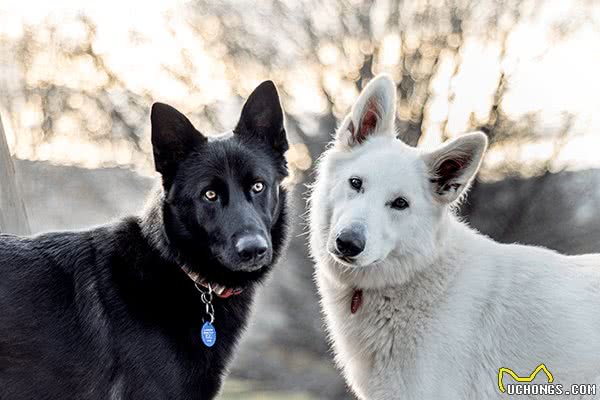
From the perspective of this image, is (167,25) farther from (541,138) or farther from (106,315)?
(106,315)

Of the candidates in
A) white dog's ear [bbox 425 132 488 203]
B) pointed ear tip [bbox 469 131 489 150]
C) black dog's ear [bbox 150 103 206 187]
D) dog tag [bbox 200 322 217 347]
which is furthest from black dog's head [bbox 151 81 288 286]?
pointed ear tip [bbox 469 131 489 150]

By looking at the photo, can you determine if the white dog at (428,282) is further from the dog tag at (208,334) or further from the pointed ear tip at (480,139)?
the dog tag at (208,334)

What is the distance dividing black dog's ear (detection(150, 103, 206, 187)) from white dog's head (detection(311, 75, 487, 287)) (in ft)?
2.12

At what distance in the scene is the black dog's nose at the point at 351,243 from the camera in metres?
2.69

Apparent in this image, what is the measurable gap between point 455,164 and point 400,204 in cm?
30

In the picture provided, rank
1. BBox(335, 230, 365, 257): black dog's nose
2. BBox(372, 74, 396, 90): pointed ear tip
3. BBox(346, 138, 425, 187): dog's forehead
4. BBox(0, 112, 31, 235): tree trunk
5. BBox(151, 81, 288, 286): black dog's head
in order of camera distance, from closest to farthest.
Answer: BBox(335, 230, 365, 257): black dog's nose, BBox(151, 81, 288, 286): black dog's head, BBox(346, 138, 425, 187): dog's forehead, BBox(372, 74, 396, 90): pointed ear tip, BBox(0, 112, 31, 235): tree trunk

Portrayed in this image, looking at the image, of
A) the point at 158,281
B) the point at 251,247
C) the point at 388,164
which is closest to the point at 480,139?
the point at 388,164

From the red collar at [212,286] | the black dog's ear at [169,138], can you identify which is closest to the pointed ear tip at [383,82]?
the black dog's ear at [169,138]

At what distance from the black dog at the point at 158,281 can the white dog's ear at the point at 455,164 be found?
2.32ft

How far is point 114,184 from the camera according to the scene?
22.0 feet

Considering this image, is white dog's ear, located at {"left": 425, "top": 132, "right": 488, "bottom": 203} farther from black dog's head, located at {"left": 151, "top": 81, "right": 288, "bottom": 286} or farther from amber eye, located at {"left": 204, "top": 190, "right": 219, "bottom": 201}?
amber eye, located at {"left": 204, "top": 190, "right": 219, "bottom": 201}

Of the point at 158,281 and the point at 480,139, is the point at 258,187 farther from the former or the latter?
the point at 480,139

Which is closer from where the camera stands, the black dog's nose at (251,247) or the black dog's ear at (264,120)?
the black dog's nose at (251,247)

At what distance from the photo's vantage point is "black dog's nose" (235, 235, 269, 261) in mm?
2717
